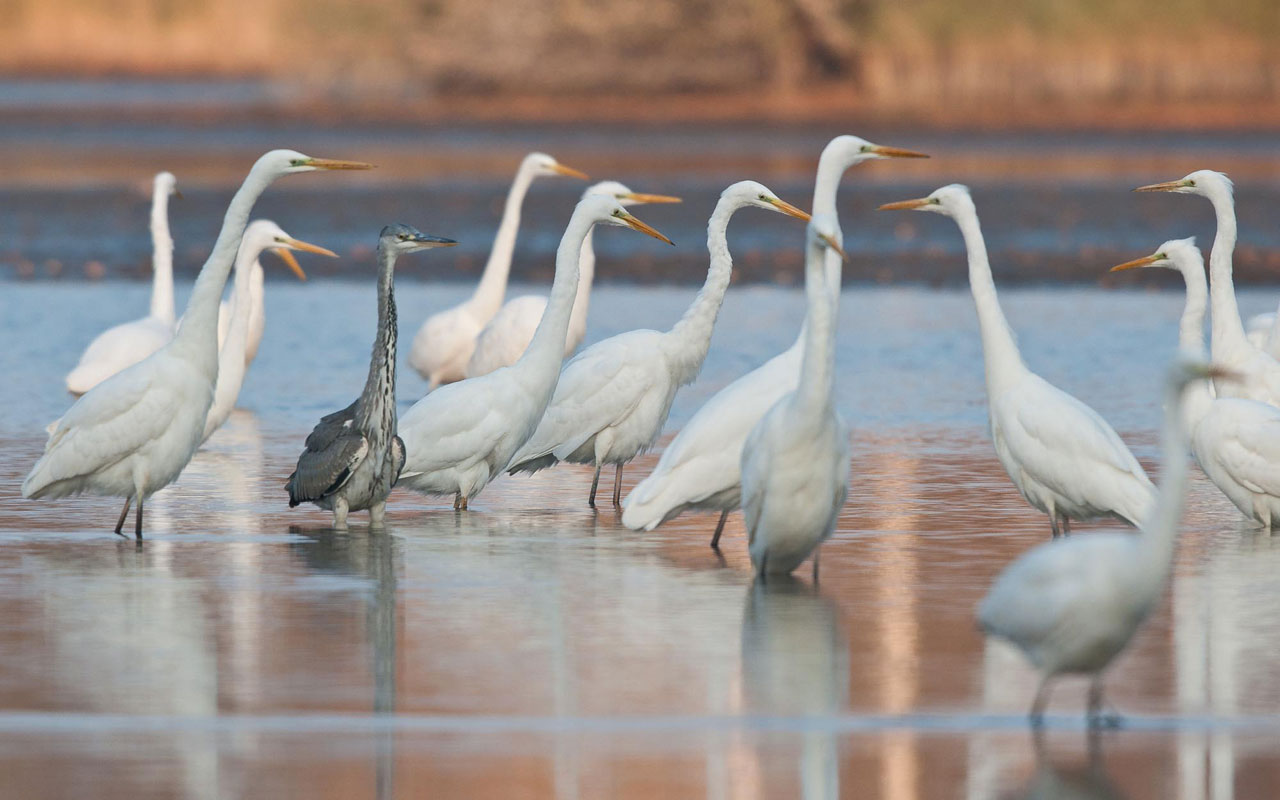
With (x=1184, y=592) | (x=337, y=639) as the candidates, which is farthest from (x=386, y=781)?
(x=1184, y=592)

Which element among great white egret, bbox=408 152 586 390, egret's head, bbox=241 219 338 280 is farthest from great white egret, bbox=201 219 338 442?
great white egret, bbox=408 152 586 390

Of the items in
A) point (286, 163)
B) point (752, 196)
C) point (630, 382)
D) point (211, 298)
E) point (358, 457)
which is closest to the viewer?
point (358, 457)

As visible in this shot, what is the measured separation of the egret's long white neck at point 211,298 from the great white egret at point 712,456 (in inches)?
79.4

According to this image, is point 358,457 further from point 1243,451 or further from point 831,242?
point 1243,451

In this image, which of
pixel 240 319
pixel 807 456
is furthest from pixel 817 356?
pixel 240 319

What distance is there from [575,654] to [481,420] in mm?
2687

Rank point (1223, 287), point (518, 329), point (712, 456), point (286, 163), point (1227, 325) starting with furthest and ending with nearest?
point (518, 329) < point (1223, 287) < point (1227, 325) < point (286, 163) < point (712, 456)

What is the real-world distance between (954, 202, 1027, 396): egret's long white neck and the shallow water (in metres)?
0.71

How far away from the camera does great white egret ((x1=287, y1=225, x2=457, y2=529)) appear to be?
8820mm

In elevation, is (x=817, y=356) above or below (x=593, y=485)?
above

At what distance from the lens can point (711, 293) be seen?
990cm

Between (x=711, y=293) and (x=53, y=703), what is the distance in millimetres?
4554

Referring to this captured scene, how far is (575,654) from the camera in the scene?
22.1 feet

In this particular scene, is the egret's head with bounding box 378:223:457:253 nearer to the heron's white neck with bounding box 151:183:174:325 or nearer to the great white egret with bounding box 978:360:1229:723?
the heron's white neck with bounding box 151:183:174:325
